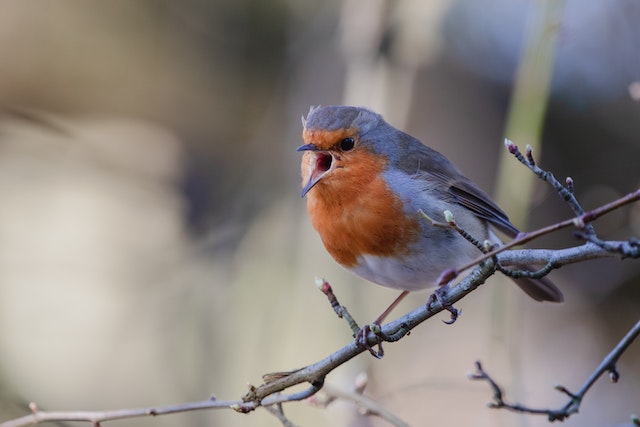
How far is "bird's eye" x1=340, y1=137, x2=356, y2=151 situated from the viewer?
3.50 m

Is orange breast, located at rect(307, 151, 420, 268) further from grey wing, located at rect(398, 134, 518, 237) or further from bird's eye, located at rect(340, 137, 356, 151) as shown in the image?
grey wing, located at rect(398, 134, 518, 237)

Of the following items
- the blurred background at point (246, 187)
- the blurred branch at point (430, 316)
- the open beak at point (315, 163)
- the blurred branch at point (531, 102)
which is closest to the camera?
the blurred branch at point (430, 316)

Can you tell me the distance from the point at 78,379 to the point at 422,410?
99.8 inches

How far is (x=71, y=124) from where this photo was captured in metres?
6.59

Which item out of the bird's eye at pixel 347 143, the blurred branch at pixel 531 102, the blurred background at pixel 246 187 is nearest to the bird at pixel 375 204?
the bird's eye at pixel 347 143

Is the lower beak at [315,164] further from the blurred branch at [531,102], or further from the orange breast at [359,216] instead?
the blurred branch at [531,102]

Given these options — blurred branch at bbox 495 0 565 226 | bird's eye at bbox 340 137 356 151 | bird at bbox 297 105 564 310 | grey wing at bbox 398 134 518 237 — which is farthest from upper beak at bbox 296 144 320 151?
blurred branch at bbox 495 0 565 226

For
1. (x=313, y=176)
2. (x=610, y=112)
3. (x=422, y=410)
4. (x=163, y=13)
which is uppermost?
(x=163, y=13)

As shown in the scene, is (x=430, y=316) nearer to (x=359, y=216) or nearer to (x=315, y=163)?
(x=359, y=216)

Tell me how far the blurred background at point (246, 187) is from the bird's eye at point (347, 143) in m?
1.41

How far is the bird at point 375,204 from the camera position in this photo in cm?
333

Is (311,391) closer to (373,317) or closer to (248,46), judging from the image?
(373,317)

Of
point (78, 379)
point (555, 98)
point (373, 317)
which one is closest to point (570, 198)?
point (373, 317)

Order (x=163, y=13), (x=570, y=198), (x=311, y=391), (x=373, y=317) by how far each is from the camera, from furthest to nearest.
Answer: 1. (x=163, y=13)
2. (x=373, y=317)
3. (x=311, y=391)
4. (x=570, y=198)
